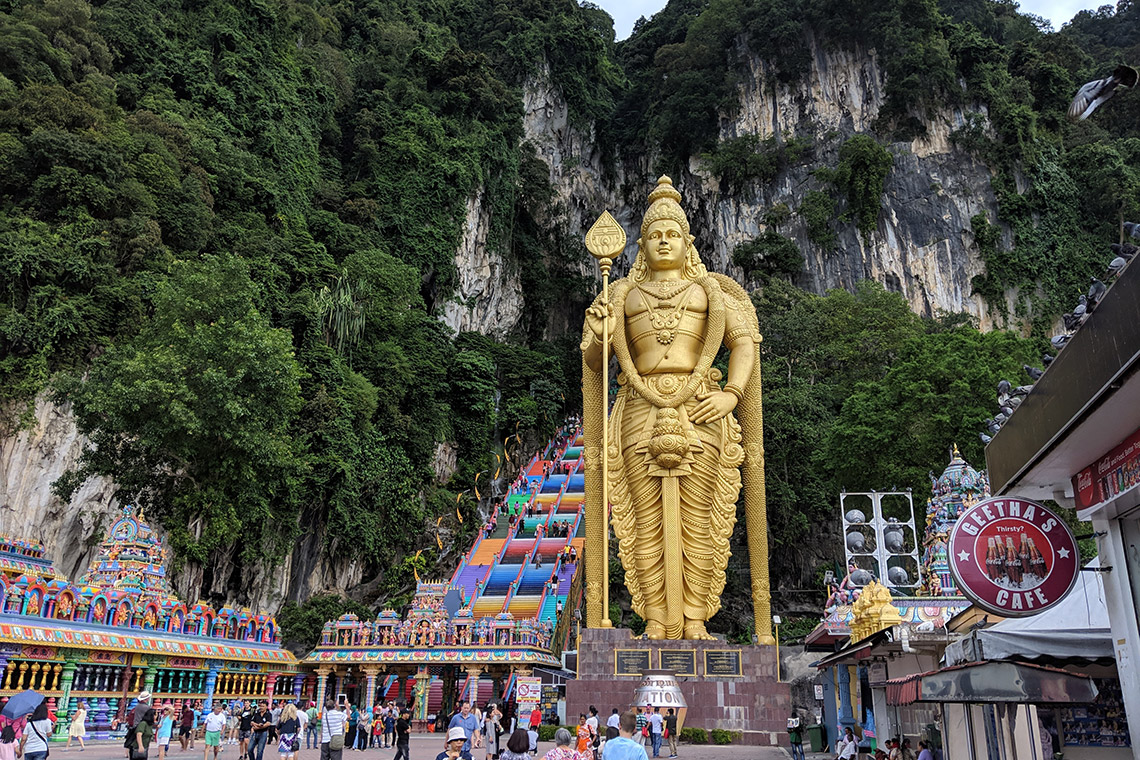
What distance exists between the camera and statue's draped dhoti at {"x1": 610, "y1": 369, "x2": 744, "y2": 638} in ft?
36.9

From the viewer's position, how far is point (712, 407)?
453 inches

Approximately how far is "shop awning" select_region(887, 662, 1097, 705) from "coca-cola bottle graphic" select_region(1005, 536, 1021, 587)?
46 cm

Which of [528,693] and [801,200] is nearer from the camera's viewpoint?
[528,693]

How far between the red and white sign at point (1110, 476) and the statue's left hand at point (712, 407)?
721 centimetres

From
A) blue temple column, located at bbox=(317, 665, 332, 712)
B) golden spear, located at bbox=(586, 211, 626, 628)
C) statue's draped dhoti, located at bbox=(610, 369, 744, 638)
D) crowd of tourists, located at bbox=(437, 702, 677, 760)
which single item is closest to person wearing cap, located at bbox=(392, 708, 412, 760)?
crowd of tourists, located at bbox=(437, 702, 677, 760)

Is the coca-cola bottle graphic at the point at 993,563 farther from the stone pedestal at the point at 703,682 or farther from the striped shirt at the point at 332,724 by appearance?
the stone pedestal at the point at 703,682

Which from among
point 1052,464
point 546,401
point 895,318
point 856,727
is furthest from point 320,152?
point 1052,464

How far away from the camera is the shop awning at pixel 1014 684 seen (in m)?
3.60

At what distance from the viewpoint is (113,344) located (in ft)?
50.0

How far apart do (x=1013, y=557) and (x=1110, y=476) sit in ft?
2.04

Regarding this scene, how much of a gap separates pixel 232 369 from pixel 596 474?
6.55 m

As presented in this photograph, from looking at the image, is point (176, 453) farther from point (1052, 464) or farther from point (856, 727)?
point (1052, 464)

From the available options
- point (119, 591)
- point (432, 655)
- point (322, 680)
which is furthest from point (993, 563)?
point (322, 680)

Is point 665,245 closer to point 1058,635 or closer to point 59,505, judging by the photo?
point 1058,635
